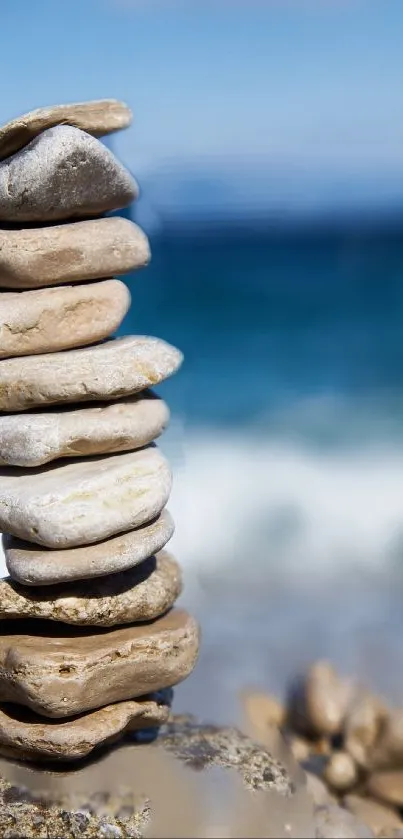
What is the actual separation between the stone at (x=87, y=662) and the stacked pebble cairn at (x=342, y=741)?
3.43 ft

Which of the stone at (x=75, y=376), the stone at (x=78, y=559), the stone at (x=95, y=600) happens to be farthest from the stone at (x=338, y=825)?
the stone at (x=75, y=376)

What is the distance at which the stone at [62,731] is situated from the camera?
11.6 ft

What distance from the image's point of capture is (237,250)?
21578mm

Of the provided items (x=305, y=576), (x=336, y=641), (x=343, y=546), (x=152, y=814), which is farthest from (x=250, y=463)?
(x=152, y=814)

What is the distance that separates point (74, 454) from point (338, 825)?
2.08m

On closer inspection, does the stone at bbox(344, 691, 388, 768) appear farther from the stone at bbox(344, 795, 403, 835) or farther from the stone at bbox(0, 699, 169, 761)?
the stone at bbox(0, 699, 169, 761)

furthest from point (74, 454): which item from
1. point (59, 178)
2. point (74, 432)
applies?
point (59, 178)

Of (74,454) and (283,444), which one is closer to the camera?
(74,454)

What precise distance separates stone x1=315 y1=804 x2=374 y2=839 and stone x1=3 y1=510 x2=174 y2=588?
1477 millimetres

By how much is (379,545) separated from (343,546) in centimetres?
40

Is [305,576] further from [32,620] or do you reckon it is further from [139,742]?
[32,620]

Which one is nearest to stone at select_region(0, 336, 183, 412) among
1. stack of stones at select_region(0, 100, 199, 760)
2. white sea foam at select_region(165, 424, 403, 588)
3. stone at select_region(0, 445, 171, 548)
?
stack of stones at select_region(0, 100, 199, 760)

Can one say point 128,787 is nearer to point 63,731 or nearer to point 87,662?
point 63,731

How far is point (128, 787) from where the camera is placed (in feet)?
11.9
